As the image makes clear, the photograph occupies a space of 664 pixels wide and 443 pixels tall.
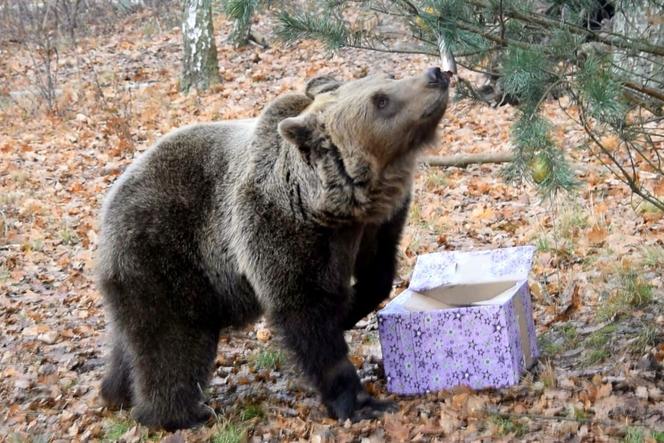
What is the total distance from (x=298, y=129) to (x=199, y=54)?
10.7m

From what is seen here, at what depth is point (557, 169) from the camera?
4.12m

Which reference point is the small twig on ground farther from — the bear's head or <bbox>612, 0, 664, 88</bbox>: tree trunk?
the bear's head

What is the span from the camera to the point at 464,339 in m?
4.59

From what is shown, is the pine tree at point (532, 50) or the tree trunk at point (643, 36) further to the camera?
the tree trunk at point (643, 36)

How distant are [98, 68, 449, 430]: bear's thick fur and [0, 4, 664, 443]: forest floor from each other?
0.29 m

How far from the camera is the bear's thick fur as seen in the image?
4484mm

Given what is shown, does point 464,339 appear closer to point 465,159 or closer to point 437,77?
point 437,77

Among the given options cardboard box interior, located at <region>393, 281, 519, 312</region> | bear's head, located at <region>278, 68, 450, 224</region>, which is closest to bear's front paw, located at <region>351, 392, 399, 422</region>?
cardboard box interior, located at <region>393, 281, 519, 312</region>

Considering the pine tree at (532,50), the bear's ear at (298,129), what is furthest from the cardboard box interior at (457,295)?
the bear's ear at (298,129)

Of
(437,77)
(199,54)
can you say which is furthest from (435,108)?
(199,54)

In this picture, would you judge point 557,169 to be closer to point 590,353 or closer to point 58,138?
point 590,353

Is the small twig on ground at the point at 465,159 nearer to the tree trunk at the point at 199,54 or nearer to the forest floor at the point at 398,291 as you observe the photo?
the forest floor at the point at 398,291

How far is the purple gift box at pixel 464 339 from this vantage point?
453 centimetres

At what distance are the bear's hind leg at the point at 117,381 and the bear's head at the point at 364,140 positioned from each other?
1.69m
